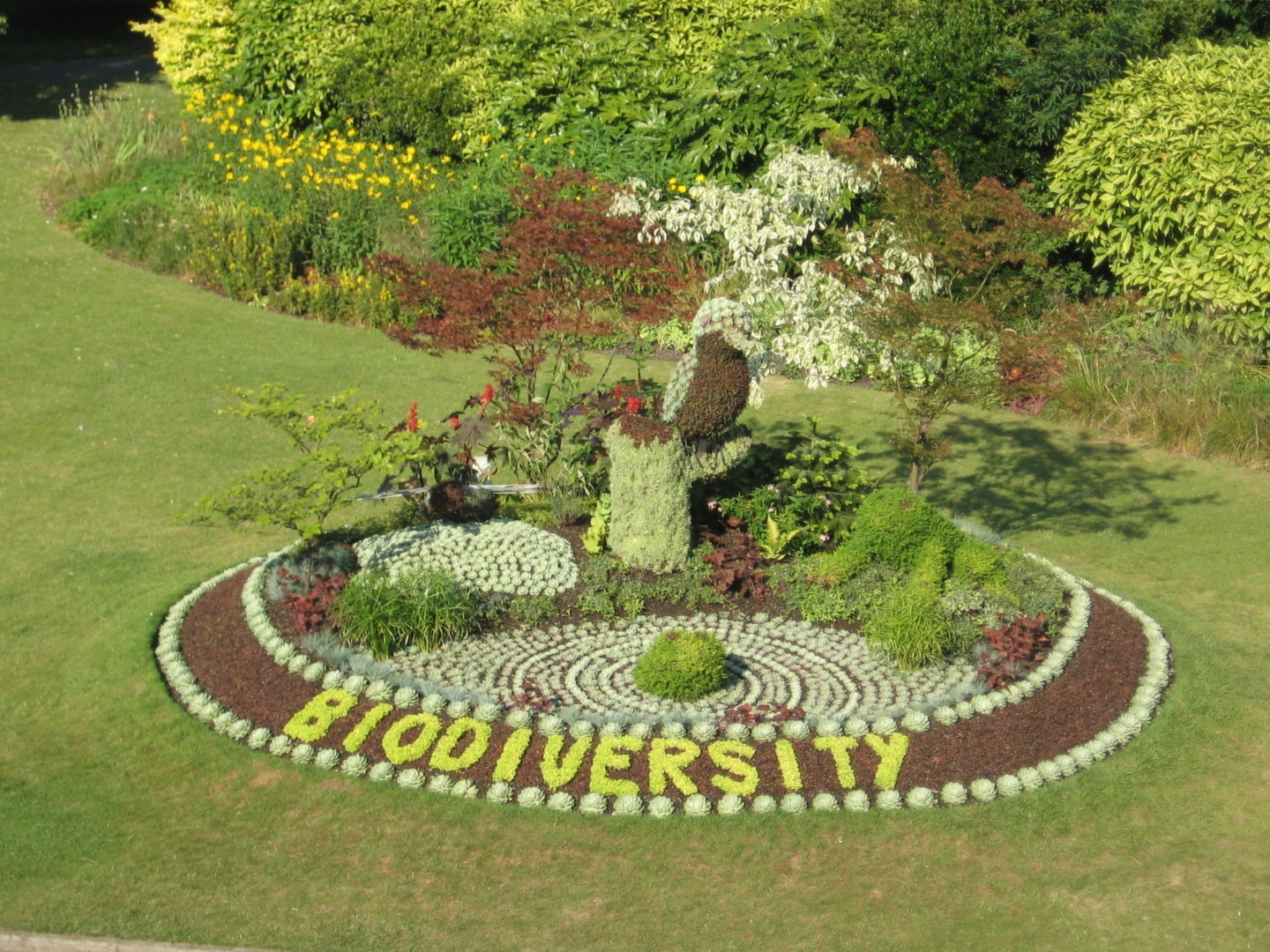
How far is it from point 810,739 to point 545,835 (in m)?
2.05

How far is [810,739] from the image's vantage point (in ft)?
33.0

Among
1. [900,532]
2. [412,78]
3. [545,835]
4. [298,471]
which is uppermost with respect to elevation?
[412,78]

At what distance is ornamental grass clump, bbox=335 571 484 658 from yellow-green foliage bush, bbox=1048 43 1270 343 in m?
9.11

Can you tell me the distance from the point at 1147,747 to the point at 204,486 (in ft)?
30.8

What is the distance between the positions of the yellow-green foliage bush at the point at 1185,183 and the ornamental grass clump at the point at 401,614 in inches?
359

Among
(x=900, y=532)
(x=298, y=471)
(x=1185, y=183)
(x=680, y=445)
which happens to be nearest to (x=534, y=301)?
(x=680, y=445)

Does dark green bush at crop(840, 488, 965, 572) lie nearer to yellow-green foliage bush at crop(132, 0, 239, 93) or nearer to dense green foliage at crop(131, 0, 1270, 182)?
dense green foliage at crop(131, 0, 1270, 182)

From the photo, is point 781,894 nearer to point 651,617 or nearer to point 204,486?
point 651,617

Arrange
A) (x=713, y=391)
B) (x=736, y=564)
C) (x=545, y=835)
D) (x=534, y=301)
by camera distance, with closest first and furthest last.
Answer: (x=545, y=835) < (x=713, y=391) < (x=736, y=564) < (x=534, y=301)

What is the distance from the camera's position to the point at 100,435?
16062 millimetres

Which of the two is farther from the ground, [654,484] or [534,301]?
[534,301]

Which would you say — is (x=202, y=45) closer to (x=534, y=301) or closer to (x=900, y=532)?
(x=534, y=301)

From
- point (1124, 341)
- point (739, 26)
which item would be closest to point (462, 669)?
point (1124, 341)

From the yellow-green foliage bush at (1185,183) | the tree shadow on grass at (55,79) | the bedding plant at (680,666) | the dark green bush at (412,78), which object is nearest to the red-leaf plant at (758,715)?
the bedding plant at (680,666)
